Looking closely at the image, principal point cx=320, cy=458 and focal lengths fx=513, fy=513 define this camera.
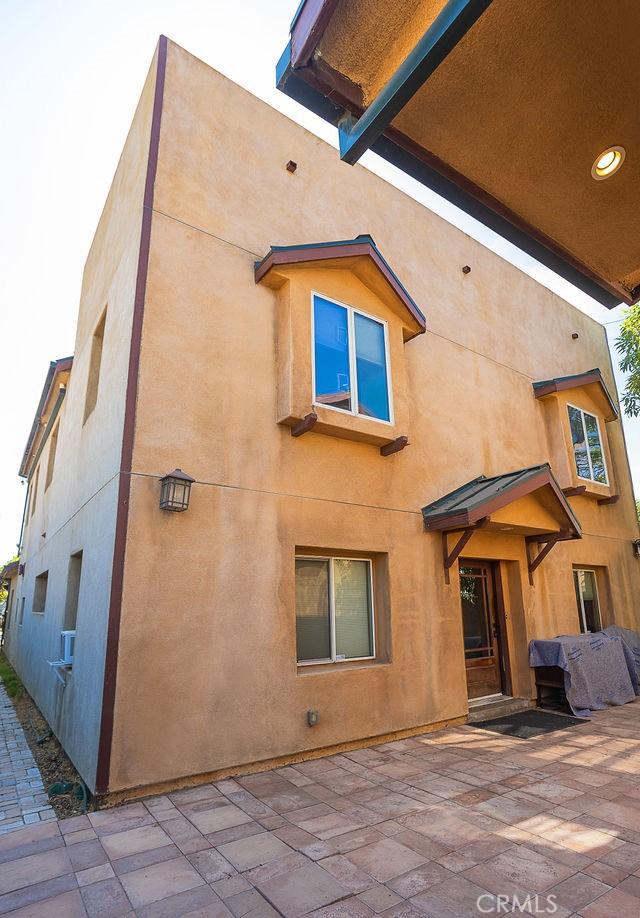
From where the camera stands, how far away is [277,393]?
6.32 metres

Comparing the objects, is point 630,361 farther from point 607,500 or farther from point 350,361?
point 350,361

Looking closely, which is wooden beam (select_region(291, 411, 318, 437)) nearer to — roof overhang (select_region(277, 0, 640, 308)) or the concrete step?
roof overhang (select_region(277, 0, 640, 308))

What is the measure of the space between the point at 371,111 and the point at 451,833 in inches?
180

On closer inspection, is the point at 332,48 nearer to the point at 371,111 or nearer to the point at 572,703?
the point at 371,111

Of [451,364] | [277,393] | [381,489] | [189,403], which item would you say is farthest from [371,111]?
[451,364]

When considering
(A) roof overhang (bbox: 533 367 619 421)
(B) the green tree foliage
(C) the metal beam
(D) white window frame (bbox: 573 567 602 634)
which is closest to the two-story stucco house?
(D) white window frame (bbox: 573 567 602 634)

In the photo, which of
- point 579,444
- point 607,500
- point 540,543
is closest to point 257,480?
point 540,543

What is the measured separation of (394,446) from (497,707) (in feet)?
14.3

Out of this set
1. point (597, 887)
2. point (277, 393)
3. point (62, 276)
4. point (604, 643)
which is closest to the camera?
point (597, 887)

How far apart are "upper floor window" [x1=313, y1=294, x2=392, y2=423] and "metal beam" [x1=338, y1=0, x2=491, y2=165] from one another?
4440 mm

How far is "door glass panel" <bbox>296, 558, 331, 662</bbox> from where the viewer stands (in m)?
6.13

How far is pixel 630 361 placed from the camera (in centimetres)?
1283

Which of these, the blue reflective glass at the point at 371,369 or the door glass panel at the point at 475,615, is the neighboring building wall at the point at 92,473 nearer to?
the blue reflective glass at the point at 371,369

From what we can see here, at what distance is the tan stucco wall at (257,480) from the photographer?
4988 mm
